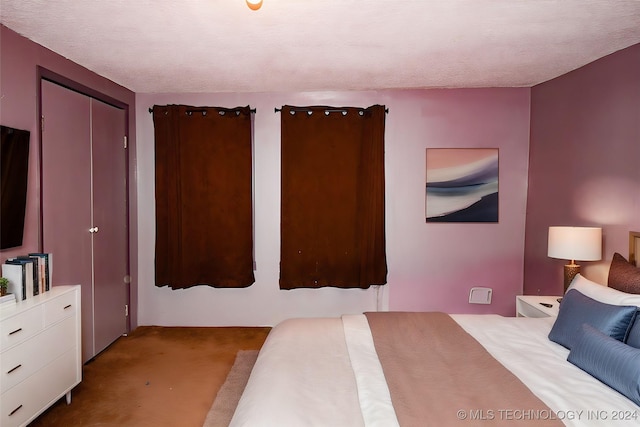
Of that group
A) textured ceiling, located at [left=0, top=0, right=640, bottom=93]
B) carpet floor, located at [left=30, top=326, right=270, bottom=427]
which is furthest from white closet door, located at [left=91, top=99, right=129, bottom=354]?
textured ceiling, located at [left=0, top=0, right=640, bottom=93]

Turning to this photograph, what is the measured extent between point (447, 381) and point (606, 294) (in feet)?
4.01

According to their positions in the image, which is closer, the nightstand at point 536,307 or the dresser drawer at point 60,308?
the dresser drawer at point 60,308

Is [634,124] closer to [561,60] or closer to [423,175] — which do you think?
[561,60]

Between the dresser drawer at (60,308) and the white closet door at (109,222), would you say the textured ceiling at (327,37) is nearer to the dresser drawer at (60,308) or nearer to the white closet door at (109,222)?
the white closet door at (109,222)

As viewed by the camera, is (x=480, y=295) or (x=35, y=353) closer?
(x=35, y=353)

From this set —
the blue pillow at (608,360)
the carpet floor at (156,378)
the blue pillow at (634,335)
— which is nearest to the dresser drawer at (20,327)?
the carpet floor at (156,378)

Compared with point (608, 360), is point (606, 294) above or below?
above

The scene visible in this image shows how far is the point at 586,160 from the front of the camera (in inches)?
119

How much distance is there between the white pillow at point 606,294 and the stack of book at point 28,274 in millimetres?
3259

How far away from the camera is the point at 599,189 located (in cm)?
288

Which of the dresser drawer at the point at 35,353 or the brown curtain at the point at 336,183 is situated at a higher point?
the brown curtain at the point at 336,183

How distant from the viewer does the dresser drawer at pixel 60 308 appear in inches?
89.9

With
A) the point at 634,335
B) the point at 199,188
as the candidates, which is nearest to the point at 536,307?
the point at 634,335

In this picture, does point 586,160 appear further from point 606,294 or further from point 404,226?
point 404,226
